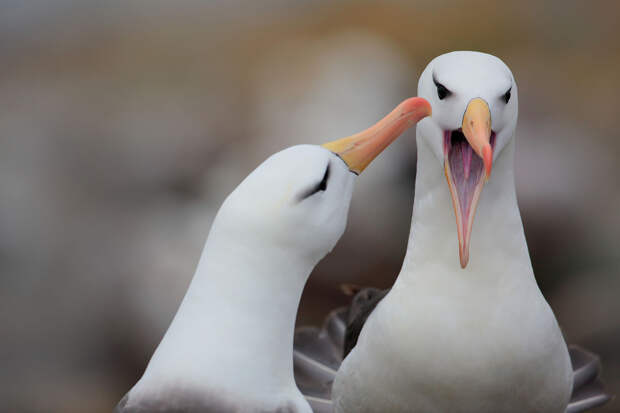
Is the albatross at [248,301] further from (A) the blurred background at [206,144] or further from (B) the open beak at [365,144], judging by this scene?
(A) the blurred background at [206,144]

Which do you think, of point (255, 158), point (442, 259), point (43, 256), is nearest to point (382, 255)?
point (255, 158)

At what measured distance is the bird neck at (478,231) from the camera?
1.68 meters

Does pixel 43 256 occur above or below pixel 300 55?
below

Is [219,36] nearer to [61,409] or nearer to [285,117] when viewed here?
[285,117]

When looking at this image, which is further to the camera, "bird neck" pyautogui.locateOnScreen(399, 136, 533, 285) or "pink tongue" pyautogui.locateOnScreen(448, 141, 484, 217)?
"bird neck" pyautogui.locateOnScreen(399, 136, 533, 285)

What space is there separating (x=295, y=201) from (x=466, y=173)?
0.95 feet

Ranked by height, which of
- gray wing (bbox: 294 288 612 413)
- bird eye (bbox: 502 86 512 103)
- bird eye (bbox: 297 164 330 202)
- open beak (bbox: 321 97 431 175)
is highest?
bird eye (bbox: 502 86 512 103)

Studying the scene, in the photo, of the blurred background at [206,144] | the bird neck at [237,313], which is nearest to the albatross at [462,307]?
the bird neck at [237,313]

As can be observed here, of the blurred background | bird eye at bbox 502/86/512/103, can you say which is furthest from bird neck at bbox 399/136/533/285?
the blurred background

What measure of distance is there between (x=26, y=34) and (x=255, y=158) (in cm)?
118

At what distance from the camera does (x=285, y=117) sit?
138 inches

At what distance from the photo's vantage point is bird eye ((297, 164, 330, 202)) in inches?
63.7

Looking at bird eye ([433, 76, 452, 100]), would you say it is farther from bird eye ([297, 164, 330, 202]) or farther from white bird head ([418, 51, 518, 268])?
bird eye ([297, 164, 330, 202])

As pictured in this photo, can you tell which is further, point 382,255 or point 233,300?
point 382,255
